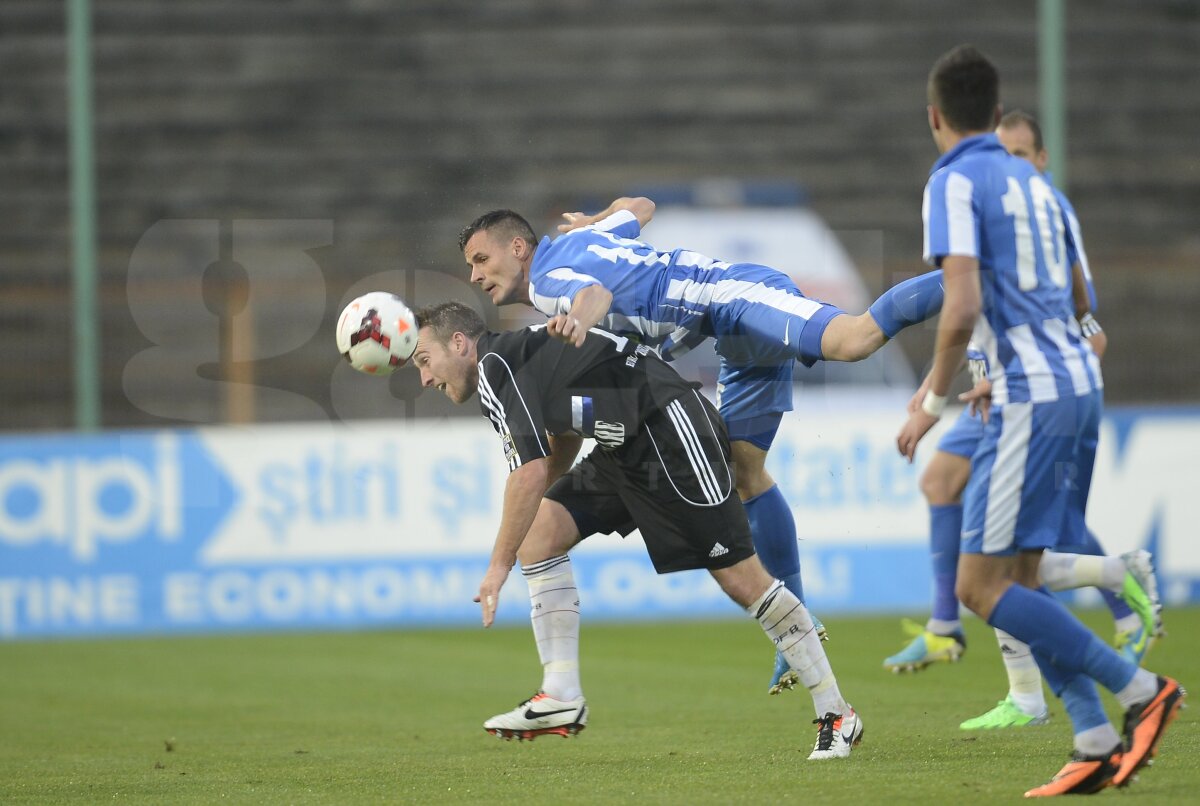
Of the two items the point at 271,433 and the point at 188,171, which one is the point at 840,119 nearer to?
the point at 188,171

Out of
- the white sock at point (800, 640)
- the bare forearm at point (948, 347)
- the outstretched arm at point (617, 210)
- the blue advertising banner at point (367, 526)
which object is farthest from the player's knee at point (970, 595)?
the blue advertising banner at point (367, 526)

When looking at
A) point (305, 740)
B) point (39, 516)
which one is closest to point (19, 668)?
point (39, 516)

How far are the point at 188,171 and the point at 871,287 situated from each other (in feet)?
27.6

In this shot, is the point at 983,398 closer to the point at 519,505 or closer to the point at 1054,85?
the point at 519,505

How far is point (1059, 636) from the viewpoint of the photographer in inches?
183

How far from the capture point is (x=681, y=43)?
781 inches

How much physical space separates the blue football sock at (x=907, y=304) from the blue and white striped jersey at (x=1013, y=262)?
895mm

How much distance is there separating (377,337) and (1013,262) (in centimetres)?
252

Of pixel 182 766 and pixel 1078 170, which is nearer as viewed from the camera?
pixel 182 766

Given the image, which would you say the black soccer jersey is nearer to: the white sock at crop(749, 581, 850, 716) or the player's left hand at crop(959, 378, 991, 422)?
the white sock at crop(749, 581, 850, 716)

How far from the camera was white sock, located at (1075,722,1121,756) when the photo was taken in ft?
15.1

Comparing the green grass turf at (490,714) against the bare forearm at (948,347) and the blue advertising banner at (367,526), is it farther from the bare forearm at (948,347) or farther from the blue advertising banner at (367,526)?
the bare forearm at (948,347)

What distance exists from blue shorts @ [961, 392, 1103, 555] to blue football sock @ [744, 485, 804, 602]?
205cm

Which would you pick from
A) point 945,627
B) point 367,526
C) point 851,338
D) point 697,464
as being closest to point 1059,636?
point 851,338
